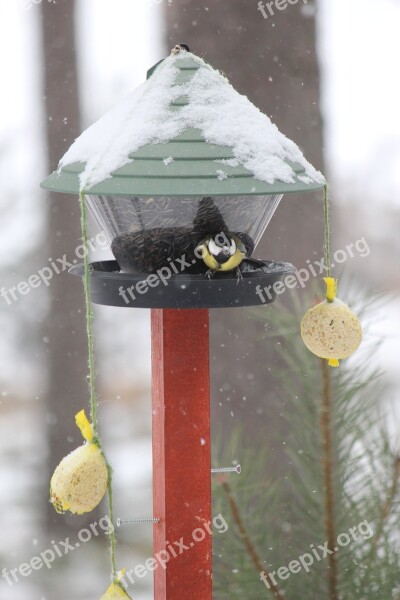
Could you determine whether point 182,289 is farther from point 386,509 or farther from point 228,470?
point 386,509

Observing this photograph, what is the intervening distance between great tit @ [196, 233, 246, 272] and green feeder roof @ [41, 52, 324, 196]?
124 millimetres

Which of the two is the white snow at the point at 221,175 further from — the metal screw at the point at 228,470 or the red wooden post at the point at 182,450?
the metal screw at the point at 228,470

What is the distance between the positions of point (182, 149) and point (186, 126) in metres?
0.05

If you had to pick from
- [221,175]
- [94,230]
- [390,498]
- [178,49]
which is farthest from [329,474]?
[94,230]

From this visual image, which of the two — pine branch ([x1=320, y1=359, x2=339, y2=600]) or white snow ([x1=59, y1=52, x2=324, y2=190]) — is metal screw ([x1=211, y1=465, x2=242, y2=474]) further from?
white snow ([x1=59, y1=52, x2=324, y2=190])

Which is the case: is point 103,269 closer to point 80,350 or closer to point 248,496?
point 248,496

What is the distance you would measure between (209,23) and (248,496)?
5.16ft

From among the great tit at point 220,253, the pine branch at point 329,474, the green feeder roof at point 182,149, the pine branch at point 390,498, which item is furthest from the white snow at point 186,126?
the pine branch at point 390,498

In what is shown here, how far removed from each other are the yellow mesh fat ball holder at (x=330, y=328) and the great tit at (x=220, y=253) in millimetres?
169

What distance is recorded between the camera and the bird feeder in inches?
45.6

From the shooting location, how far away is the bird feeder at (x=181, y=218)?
116 centimetres

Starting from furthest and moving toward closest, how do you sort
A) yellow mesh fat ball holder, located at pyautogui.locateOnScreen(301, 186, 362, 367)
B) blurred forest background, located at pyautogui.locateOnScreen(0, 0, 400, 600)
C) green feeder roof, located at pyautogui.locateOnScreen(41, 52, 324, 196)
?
blurred forest background, located at pyautogui.locateOnScreen(0, 0, 400, 600) → yellow mesh fat ball holder, located at pyautogui.locateOnScreen(301, 186, 362, 367) → green feeder roof, located at pyautogui.locateOnScreen(41, 52, 324, 196)

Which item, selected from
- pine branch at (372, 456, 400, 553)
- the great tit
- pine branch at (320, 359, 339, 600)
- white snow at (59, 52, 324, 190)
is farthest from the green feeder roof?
pine branch at (372, 456, 400, 553)

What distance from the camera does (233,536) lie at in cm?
145
